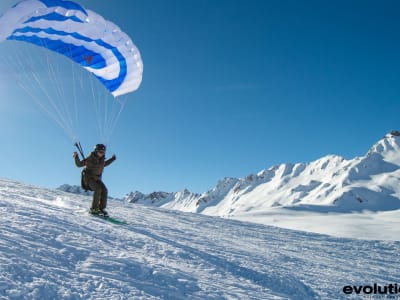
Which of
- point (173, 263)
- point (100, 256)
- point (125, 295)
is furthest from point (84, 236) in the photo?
point (125, 295)

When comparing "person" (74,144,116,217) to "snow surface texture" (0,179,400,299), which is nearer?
"snow surface texture" (0,179,400,299)

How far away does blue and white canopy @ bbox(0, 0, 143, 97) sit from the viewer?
33.0ft

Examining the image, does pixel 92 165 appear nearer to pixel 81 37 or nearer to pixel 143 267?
pixel 81 37

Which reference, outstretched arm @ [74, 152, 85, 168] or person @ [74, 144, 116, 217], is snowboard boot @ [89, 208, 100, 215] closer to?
person @ [74, 144, 116, 217]

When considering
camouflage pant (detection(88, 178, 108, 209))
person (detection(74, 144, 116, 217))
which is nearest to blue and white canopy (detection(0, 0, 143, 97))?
person (detection(74, 144, 116, 217))

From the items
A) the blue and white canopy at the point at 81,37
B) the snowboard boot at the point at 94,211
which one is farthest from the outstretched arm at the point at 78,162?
the blue and white canopy at the point at 81,37

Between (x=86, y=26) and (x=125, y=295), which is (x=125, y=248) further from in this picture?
(x=86, y=26)

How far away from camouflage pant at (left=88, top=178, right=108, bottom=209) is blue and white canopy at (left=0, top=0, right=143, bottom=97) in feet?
14.3

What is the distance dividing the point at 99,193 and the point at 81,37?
209 inches

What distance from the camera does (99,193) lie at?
30.8ft

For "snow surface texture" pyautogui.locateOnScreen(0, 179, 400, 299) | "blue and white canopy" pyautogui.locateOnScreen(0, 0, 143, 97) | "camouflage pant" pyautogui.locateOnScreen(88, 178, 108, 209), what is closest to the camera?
"snow surface texture" pyautogui.locateOnScreen(0, 179, 400, 299)

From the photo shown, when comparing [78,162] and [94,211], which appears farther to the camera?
[78,162]

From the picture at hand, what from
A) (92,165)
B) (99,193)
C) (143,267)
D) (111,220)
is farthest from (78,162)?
(143,267)

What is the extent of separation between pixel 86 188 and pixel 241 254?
15.6 feet
